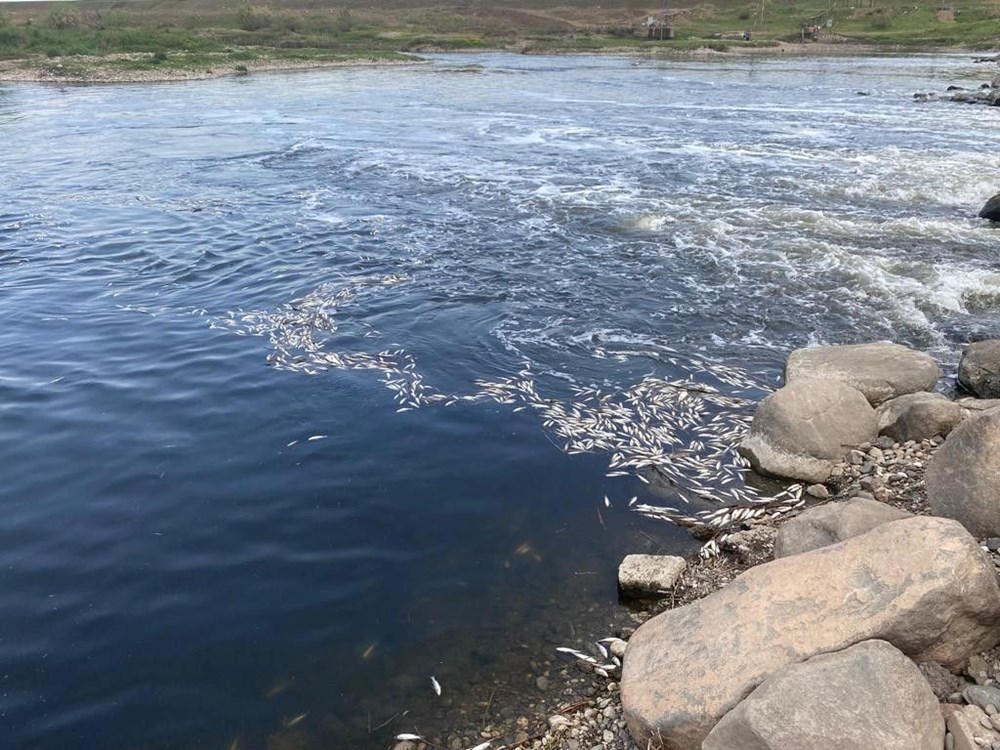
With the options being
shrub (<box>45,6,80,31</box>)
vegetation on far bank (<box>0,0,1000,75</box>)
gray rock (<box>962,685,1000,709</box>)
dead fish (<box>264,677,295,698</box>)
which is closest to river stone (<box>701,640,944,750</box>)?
gray rock (<box>962,685,1000,709</box>)

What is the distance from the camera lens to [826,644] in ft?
17.5

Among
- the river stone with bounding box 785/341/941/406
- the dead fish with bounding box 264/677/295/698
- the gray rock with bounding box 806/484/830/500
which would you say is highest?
the river stone with bounding box 785/341/941/406

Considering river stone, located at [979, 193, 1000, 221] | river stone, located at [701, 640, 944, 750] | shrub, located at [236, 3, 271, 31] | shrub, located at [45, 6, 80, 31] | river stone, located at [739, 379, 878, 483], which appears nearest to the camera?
river stone, located at [701, 640, 944, 750]

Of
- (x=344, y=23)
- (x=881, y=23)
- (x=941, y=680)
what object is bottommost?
(x=941, y=680)

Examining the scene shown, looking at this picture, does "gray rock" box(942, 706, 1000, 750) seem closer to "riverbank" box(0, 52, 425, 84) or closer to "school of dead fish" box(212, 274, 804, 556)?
"school of dead fish" box(212, 274, 804, 556)

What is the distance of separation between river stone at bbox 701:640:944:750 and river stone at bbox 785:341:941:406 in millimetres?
6269

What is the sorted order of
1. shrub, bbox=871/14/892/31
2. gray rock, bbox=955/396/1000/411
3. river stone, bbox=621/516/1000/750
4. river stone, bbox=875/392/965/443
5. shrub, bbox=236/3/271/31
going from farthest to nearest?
1. shrub, bbox=236/3/271/31
2. shrub, bbox=871/14/892/31
3. gray rock, bbox=955/396/1000/411
4. river stone, bbox=875/392/965/443
5. river stone, bbox=621/516/1000/750

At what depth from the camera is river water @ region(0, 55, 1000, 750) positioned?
272 inches

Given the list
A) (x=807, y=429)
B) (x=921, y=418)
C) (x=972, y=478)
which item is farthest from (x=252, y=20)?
(x=972, y=478)

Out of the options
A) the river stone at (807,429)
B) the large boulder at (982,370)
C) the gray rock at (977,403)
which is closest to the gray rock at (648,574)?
the river stone at (807,429)

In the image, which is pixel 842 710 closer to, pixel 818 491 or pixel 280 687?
pixel 280 687

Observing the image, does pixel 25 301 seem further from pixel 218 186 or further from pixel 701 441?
pixel 701 441

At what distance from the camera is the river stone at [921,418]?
31.6 feet

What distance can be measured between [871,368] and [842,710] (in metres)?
7.75
